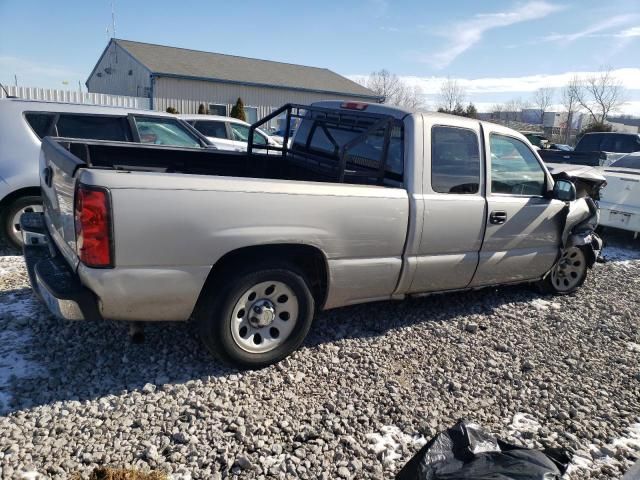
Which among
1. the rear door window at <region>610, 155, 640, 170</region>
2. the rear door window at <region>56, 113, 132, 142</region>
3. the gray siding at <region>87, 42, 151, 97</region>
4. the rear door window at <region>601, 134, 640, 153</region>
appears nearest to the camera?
the rear door window at <region>56, 113, 132, 142</region>

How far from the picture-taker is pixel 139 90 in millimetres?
27172

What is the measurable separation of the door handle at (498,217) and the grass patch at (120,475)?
10.6 ft

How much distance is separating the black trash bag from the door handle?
7.41ft

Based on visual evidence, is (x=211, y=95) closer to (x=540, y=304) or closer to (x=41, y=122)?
(x=41, y=122)

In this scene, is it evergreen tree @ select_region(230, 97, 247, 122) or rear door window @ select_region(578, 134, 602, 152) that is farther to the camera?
evergreen tree @ select_region(230, 97, 247, 122)

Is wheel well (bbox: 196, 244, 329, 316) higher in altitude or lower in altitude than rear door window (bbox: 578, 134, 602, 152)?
lower

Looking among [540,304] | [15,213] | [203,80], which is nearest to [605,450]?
[540,304]

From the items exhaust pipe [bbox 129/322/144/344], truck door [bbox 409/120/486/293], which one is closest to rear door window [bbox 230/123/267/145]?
truck door [bbox 409/120/486/293]

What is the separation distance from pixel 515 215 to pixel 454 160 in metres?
0.88

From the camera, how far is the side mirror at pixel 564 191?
15.5 ft

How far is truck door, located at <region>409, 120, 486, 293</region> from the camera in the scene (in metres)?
3.95

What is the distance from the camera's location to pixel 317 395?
130 inches

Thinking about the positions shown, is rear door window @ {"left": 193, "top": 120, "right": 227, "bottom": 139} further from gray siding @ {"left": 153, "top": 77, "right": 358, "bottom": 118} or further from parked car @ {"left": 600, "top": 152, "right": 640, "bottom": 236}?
gray siding @ {"left": 153, "top": 77, "right": 358, "bottom": 118}

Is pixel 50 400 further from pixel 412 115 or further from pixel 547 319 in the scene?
pixel 547 319
